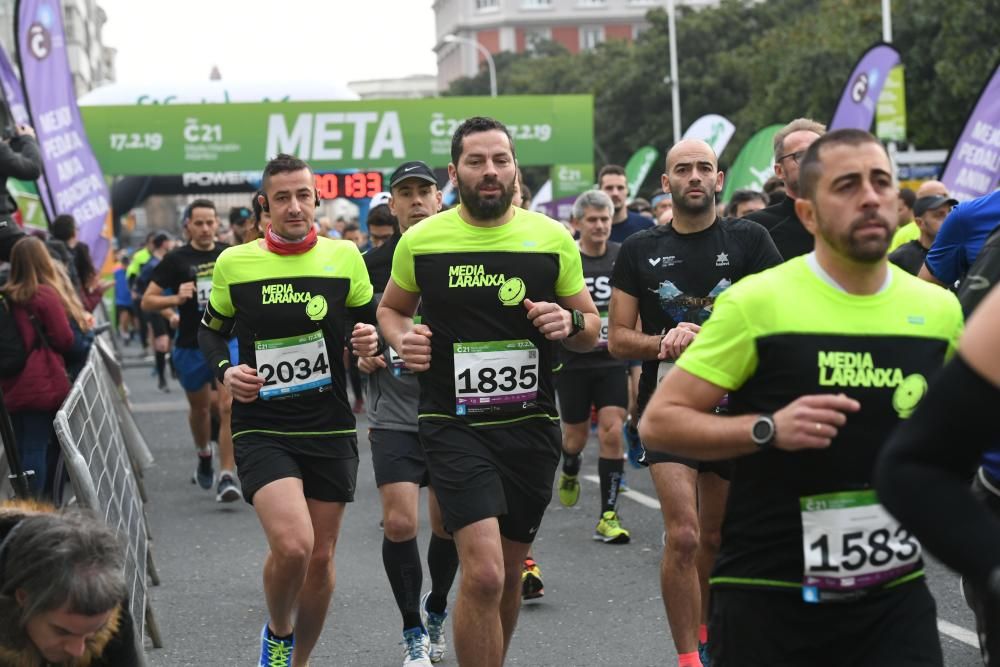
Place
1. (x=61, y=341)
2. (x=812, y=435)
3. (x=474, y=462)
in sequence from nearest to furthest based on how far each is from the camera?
(x=812, y=435), (x=474, y=462), (x=61, y=341)

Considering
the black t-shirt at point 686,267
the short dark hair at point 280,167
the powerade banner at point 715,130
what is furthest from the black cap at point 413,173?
the powerade banner at point 715,130

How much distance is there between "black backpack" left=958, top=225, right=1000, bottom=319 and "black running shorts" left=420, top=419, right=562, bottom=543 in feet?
5.55

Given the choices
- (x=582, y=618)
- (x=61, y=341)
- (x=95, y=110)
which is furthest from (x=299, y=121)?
(x=582, y=618)

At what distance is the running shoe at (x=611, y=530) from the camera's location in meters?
9.66

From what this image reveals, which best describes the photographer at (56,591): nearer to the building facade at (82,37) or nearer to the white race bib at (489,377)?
the white race bib at (489,377)

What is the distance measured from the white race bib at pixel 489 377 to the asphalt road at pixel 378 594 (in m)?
1.62

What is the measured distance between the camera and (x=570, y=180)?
34000mm

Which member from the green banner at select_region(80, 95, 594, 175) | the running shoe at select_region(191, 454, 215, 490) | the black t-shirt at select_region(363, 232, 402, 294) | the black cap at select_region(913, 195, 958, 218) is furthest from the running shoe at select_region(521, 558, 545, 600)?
the green banner at select_region(80, 95, 594, 175)

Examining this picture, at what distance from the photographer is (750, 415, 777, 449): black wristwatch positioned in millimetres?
3643

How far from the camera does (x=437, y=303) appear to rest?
5891 mm

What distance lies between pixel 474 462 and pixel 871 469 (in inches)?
86.7

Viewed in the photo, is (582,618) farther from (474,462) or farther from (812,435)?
(812,435)

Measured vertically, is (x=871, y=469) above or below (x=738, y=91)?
above

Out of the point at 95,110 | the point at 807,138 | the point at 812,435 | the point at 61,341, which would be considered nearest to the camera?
the point at 812,435
